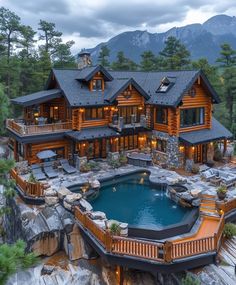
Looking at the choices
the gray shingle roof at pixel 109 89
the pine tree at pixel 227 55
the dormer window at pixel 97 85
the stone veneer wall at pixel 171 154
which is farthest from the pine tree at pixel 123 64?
the stone veneer wall at pixel 171 154

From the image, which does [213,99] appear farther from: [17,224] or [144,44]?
[144,44]

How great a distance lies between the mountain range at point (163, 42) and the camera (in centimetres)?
9356

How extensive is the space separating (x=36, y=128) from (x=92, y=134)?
14.4 ft

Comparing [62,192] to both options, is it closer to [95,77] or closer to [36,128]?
[36,128]

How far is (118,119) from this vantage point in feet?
78.2

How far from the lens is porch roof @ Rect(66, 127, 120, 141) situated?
21663 mm

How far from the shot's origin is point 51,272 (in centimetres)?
1246

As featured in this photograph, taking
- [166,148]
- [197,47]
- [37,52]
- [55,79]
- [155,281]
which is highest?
[197,47]

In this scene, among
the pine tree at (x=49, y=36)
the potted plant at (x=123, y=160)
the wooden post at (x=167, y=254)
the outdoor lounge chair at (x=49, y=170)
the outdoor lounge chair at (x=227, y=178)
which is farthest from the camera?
the pine tree at (x=49, y=36)

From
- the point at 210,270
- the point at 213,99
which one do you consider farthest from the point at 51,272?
the point at 213,99

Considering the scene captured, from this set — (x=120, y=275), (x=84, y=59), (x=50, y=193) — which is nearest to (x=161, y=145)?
(x=50, y=193)

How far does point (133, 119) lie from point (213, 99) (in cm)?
731

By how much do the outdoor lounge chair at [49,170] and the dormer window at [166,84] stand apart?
11332 mm

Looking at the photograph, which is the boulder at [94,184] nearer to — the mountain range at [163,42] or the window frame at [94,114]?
the window frame at [94,114]
